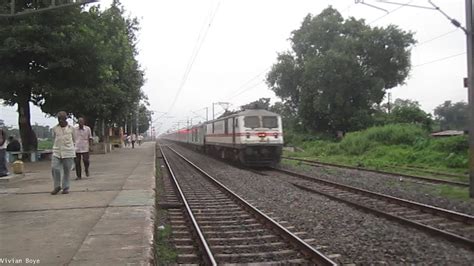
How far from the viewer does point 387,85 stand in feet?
152

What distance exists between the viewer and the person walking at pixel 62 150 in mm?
10273

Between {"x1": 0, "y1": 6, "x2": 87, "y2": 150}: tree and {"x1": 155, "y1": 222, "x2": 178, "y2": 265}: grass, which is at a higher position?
{"x1": 0, "y1": 6, "x2": 87, "y2": 150}: tree

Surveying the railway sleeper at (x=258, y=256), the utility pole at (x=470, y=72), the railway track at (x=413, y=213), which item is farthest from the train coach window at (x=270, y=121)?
the railway sleeper at (x=258, y=256)

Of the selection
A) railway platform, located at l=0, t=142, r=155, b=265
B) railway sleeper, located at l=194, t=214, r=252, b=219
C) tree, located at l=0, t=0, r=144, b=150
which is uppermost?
tree, located at l=0, t=0, r=144, b=150

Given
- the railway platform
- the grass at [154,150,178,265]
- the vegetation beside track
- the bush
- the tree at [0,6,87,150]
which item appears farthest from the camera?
the bush

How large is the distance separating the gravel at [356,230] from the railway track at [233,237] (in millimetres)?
412

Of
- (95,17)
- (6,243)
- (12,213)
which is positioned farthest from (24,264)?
(95,17)

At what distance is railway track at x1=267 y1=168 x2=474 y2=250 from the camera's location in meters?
7.64

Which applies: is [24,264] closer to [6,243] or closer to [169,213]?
[6,243]

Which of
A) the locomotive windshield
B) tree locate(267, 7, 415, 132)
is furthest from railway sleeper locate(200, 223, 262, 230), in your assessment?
tree locate(267, 7, 415, 132)

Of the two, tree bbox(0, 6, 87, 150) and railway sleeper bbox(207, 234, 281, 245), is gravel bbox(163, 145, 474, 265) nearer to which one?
railway sleeper bbox(207, 234, 281, 245)

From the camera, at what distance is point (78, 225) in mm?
7074

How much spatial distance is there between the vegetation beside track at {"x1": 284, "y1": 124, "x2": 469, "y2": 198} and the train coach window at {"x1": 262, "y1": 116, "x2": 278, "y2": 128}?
4600 mm

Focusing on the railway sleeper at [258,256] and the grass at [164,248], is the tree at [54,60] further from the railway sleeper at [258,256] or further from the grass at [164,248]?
the railway sleeper at [258,256]
